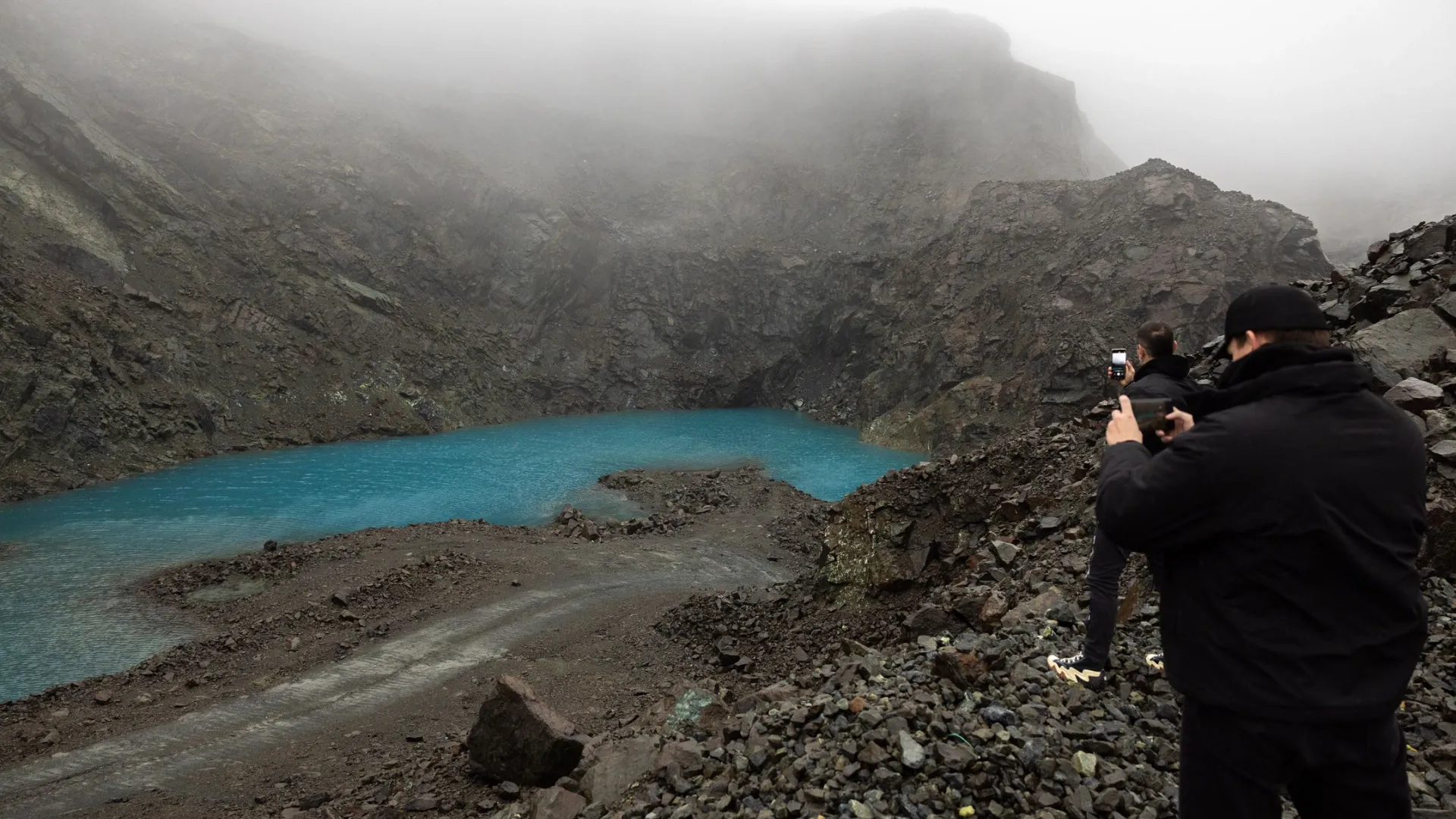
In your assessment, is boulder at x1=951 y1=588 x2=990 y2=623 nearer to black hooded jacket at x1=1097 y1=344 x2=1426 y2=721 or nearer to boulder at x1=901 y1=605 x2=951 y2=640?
boulder at x1=901 y1=605 x2=951 y2=640

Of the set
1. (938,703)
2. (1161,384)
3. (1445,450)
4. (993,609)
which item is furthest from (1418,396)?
(938,703)

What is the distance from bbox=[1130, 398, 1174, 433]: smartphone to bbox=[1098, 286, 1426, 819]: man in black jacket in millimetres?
514

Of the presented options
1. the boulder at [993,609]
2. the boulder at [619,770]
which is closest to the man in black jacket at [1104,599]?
the boulder at [993,609]

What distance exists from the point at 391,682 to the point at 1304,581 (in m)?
13.0

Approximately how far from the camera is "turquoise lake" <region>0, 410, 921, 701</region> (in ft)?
49.3

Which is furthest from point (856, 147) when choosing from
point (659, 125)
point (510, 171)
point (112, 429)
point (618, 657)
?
point (618, 657)

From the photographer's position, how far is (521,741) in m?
8.06

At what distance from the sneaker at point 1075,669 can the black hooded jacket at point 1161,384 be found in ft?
8.01

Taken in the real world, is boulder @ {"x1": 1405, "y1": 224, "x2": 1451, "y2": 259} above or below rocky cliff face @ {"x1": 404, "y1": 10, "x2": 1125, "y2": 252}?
below

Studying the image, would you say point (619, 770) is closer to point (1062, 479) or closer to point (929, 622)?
point (929, 622)

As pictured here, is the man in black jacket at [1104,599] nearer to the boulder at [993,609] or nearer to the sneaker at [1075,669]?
the sneaker at [1075,669]

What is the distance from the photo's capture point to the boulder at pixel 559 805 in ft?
20.5

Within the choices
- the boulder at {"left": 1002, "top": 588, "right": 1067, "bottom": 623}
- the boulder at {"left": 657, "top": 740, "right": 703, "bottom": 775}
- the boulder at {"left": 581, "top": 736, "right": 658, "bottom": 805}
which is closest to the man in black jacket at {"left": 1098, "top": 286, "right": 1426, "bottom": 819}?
the boulder at {"left": 657, "top": 740, "right": 703, "bottom": 775}

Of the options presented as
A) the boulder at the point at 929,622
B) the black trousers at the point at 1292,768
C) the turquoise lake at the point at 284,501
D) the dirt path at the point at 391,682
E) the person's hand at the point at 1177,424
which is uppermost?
the person's hand at the point at 1177,424
